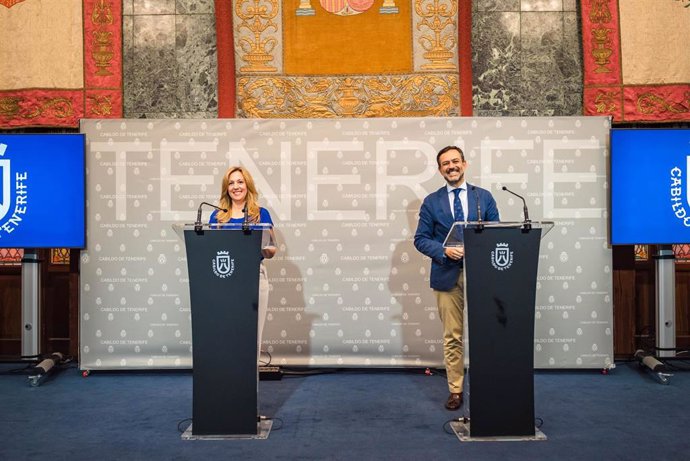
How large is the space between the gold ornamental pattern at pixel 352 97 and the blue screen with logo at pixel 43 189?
1.63 m

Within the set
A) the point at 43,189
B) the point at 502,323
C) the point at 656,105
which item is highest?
the point at 656,105

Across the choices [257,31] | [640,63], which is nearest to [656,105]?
[640,63]

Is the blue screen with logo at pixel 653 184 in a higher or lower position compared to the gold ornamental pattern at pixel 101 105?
lower

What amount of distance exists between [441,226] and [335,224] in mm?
1306

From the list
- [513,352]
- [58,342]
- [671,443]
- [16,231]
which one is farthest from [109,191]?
[671,443]

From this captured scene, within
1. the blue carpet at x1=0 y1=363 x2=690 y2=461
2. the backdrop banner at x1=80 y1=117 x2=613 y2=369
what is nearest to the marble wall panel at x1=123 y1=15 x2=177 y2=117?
the backdrop banner at x1=80 y1=117 x2=613 y2=369

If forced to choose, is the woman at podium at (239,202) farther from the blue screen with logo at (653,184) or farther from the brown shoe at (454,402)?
the blue screen with logo at (653,184)

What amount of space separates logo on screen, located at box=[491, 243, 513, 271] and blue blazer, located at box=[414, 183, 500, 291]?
0.46m

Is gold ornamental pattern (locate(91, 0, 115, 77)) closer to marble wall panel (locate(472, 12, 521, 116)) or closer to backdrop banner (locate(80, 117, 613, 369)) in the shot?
backdrop banner (locate(80, 117, 613, 369))

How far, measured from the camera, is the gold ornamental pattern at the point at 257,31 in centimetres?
541

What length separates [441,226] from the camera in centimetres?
383

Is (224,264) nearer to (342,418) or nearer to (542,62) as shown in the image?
(342,418)

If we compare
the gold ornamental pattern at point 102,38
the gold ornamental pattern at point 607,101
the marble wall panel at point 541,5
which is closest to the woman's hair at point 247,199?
the gold ornamental pattern at point 102,38

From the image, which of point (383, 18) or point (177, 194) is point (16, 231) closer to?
point (177, 194)
